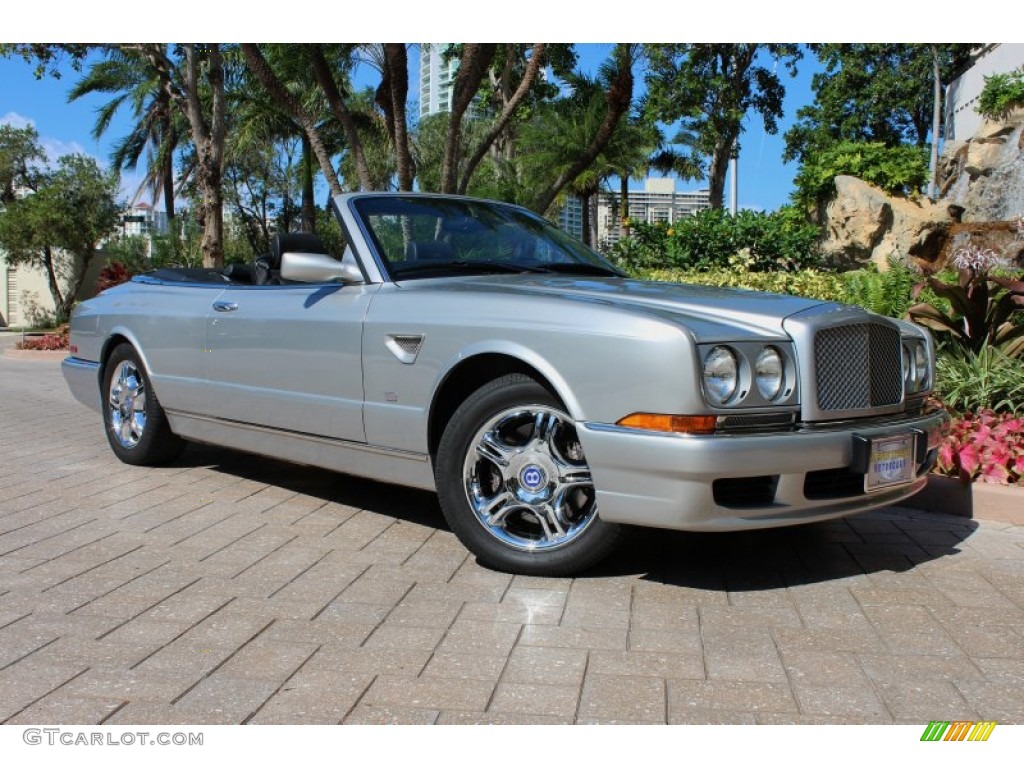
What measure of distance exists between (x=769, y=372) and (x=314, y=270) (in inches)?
81.4

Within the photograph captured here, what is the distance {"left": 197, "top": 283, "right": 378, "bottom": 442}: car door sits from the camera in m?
4.57

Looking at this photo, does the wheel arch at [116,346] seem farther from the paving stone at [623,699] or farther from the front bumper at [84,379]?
the paving stone at [623,699]

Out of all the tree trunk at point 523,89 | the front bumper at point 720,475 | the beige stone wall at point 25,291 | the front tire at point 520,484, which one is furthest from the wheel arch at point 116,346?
the beige stone wall at point 25,291

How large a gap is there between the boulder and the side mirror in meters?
14.7

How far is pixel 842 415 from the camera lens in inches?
148

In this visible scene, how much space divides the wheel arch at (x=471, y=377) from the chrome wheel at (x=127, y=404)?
264 centimetres

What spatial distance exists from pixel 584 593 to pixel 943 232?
50.9 feet

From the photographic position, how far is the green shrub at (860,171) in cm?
1980

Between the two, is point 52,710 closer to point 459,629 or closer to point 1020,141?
point 459,629

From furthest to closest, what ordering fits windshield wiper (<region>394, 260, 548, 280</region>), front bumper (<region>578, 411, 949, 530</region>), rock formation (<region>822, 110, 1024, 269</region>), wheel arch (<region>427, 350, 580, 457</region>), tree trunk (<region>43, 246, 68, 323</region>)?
tree trunk (<region>43, 246, 68, 323</region>) → rock formation (<region>822, 110, 1024, 269</region>) → windshield wiper (<region>394, 260, 548, 280</region>) → wheel arch (<region>427, 350, 580, 457</region>) → front bumper (<region>578, 411, 949, 530</region>)

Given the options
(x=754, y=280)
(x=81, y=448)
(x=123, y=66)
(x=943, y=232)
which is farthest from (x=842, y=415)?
(x=123, y=66)

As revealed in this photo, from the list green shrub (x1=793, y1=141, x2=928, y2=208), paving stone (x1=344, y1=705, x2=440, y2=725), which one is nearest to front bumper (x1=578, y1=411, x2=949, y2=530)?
paving stone (x1=344, y1=705, x2=440, y2=725)

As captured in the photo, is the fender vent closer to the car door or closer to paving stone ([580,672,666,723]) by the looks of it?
the car door
